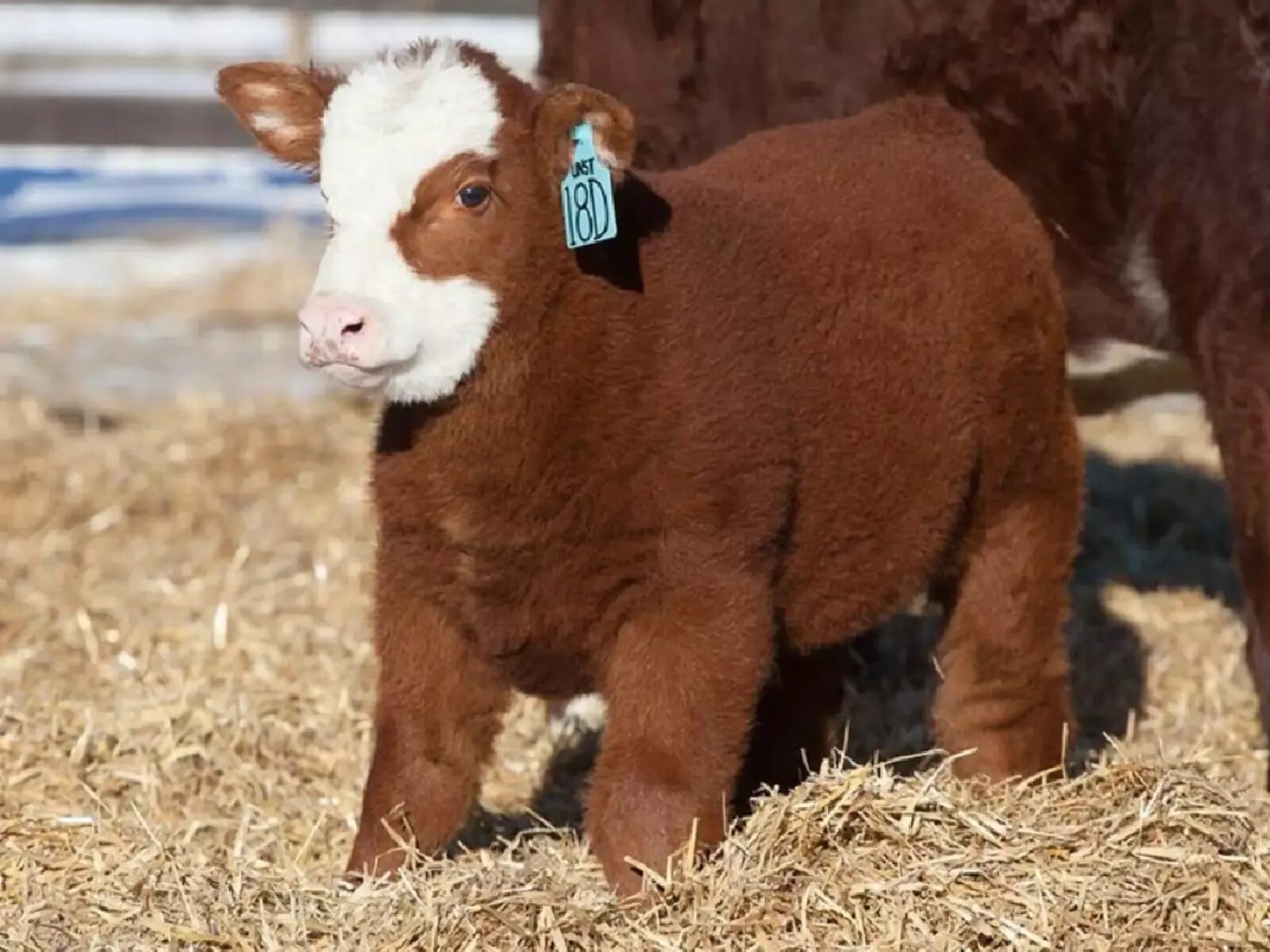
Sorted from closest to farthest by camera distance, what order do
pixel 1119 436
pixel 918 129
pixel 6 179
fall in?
pixel 918 129 < pixel 1119 436 < pixel 6 179

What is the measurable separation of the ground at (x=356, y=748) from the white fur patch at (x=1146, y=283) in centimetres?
32

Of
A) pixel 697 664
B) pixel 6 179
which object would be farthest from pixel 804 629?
pixel 6 179

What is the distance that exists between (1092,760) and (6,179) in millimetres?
7228

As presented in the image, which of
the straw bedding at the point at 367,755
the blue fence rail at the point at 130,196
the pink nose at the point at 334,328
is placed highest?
the pink nose at the point at 334,328

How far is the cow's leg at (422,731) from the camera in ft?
10.3

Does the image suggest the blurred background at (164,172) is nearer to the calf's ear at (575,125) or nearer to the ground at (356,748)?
the ground at (356,748)

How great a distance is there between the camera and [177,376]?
7.70m

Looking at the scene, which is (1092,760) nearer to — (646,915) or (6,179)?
(646,915)

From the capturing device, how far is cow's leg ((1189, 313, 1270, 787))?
13.1 ft

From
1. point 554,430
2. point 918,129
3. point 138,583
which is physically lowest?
point 138,583

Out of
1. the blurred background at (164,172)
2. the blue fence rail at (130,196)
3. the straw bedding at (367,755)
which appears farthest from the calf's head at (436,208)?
the blue fence rail at (130,196)

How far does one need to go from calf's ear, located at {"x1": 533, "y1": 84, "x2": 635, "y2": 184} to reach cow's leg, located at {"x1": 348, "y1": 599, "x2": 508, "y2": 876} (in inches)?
26.3

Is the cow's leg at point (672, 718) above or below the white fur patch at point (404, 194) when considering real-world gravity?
below

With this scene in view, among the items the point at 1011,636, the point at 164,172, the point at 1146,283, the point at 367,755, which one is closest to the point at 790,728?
the point at 1011,636
